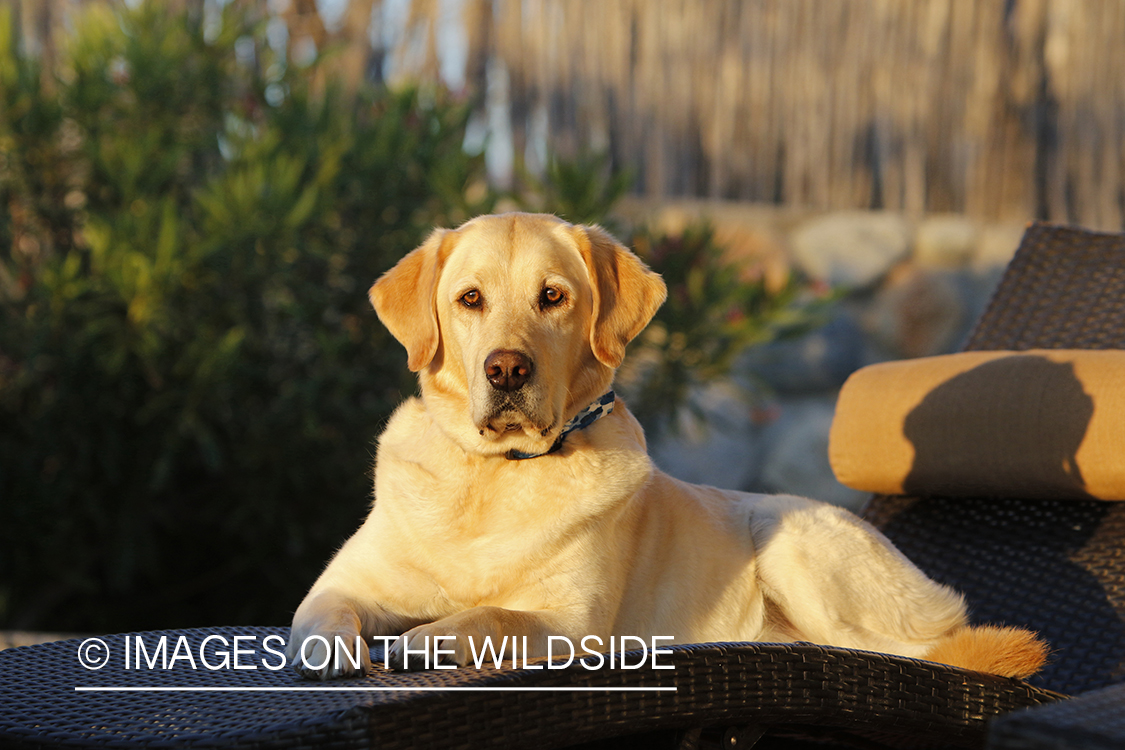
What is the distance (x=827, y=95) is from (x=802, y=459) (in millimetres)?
2682

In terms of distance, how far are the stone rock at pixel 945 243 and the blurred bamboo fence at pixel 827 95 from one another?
18 centimetres

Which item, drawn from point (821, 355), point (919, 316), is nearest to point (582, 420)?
point (821, 355)

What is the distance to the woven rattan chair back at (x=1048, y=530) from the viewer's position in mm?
2568

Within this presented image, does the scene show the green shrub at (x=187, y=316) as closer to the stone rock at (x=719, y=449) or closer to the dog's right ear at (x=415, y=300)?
the dog's right ear at (x=415, y=300)

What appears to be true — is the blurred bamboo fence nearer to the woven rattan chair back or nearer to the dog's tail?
the woven rattan chair back

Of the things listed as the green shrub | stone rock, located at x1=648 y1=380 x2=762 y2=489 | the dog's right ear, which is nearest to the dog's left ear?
the dog's right ear

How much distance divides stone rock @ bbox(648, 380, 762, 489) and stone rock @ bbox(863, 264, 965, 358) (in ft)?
3.83

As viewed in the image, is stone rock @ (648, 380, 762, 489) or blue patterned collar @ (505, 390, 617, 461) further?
stone rock @ (648, 380, 762, 489)

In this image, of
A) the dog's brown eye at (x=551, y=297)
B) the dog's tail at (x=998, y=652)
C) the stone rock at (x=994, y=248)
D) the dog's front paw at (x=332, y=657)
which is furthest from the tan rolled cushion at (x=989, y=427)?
the stone rock at (x=994, y=248)

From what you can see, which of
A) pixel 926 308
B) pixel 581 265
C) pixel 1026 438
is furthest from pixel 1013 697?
pixel 926 308

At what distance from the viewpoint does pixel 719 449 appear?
7336 mm

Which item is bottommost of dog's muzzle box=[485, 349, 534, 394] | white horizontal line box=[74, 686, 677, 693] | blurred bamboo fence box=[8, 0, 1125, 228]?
white horizontal line box=[74, 686, 677, 693]

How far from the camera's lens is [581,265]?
2.45 metres

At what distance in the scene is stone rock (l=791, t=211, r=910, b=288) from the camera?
7.45 m
